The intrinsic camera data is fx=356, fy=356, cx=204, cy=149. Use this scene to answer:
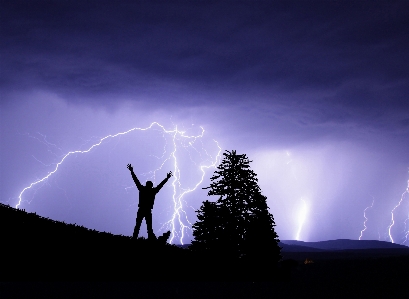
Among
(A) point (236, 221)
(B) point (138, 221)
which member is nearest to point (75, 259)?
(B) point (138, 221)

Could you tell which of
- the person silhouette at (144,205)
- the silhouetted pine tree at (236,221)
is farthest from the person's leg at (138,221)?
the silhouetted pine tree at (236,221)

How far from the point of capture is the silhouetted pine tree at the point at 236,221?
56.6ft

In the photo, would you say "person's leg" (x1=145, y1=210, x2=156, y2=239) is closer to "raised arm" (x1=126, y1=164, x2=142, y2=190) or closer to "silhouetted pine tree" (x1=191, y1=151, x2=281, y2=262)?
"raised arm" (x1=126, y1=164, x2=142, y2=190)

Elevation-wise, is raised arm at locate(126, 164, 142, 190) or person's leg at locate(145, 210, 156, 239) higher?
raised arm at locate(126, 164, 142, 190)

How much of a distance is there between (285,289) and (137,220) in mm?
5729

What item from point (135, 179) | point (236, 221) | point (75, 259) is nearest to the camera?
point (75, 259)

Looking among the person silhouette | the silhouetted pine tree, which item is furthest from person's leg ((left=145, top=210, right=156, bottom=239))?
the silhouetted pine tree

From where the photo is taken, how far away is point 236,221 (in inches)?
749

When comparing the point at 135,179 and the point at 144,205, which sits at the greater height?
the point at 135,179

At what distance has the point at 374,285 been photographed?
6672 millimetres

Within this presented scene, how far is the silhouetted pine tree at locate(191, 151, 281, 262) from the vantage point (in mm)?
17250

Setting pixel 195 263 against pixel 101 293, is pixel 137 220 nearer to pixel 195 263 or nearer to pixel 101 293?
pixel 195 263

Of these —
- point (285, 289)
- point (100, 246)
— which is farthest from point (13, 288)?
point (285, 289)

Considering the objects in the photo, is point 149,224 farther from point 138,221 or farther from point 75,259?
point 75,259
